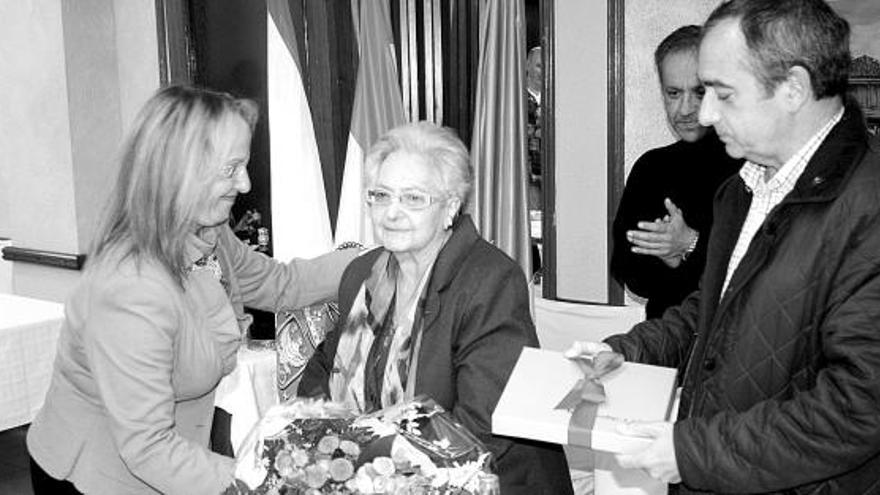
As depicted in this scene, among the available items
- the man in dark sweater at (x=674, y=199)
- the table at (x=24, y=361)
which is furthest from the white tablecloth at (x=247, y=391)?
the man in dark sweater at (x=674, y=199)

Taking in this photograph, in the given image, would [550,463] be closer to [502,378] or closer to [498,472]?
[498,472]

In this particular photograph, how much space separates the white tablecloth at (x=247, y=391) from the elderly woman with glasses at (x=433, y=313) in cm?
114

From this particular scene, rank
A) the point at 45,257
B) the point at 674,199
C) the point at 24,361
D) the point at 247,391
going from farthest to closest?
1. the point at 45,257
2. the point at 24,361
3. the point at 247,391
4. the point at 674,199

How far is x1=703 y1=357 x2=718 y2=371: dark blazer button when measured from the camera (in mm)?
1457

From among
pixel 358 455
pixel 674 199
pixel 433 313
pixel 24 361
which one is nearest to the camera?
pixel 358 455

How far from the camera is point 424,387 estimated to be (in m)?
1.75

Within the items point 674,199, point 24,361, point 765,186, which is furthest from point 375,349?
point 24,361

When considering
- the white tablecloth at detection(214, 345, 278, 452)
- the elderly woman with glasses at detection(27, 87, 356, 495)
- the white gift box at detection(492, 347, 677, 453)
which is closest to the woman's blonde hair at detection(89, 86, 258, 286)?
A: the elderly woman with glasses at detection(27, 87, 356, 495)

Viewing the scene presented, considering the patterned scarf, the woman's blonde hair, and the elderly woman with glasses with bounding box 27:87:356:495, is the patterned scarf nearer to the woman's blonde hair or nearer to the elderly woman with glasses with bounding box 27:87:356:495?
the elderly woman with glasses with bounding box 27:87:356:495

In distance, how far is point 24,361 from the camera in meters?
3.48

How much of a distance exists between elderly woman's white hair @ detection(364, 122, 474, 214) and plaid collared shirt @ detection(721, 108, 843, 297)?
0.60 metres

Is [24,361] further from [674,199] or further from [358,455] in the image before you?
[358,455]

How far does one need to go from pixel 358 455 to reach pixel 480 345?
0.53 m

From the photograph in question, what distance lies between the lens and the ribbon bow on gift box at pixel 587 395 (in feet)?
4.60
